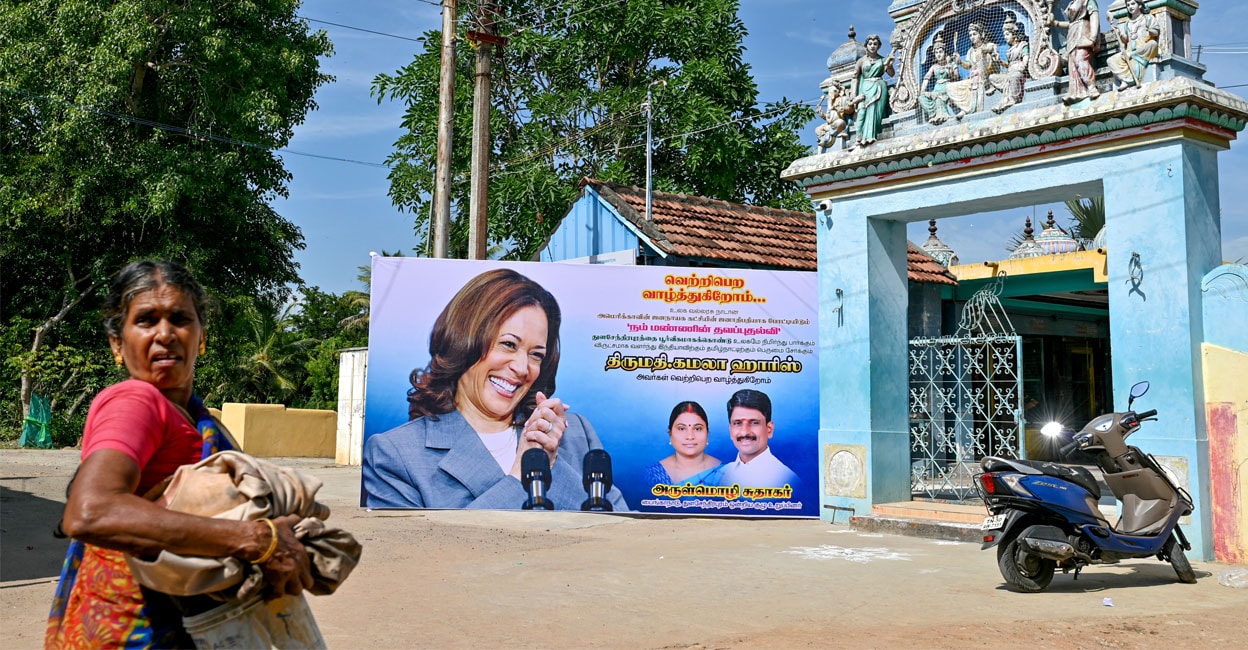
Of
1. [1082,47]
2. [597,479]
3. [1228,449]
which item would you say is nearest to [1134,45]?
[1082,47]

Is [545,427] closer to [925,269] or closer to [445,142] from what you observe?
[445,142]

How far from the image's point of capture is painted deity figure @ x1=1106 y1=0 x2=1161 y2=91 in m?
9.34

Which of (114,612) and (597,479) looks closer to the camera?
(114,612)

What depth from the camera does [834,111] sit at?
12180mm

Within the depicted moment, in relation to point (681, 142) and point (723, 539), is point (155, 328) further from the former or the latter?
point (681, 142)

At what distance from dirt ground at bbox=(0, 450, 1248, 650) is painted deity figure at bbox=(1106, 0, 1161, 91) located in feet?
14.5

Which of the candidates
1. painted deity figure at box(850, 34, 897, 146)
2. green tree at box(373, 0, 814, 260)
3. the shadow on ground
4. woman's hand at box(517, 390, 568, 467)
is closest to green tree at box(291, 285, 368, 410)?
green tree at box(373, 0, 814, 260)

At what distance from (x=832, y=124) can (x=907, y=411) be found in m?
3.48

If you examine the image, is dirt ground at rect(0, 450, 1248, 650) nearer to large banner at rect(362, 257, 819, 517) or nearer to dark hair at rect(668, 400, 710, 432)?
large banner at rect(362, 257, 819, 517)

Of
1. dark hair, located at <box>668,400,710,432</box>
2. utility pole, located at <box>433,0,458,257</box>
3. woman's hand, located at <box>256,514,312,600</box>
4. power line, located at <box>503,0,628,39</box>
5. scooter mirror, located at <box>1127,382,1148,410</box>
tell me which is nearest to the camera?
woman's hand, located at <box>256,514,312,600</box>

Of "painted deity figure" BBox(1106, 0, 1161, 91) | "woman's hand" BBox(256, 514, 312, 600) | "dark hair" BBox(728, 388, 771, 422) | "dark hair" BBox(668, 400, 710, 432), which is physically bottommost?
"woman's hand" BBox(256, 514, 312, 600)

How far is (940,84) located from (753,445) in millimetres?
4575

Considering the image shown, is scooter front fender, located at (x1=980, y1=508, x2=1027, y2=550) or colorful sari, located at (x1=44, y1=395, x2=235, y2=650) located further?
scooter front fender, located at (x1=980, y1=508, x2=1027, y2=550)

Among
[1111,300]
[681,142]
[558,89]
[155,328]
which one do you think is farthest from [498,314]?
[558,89]
